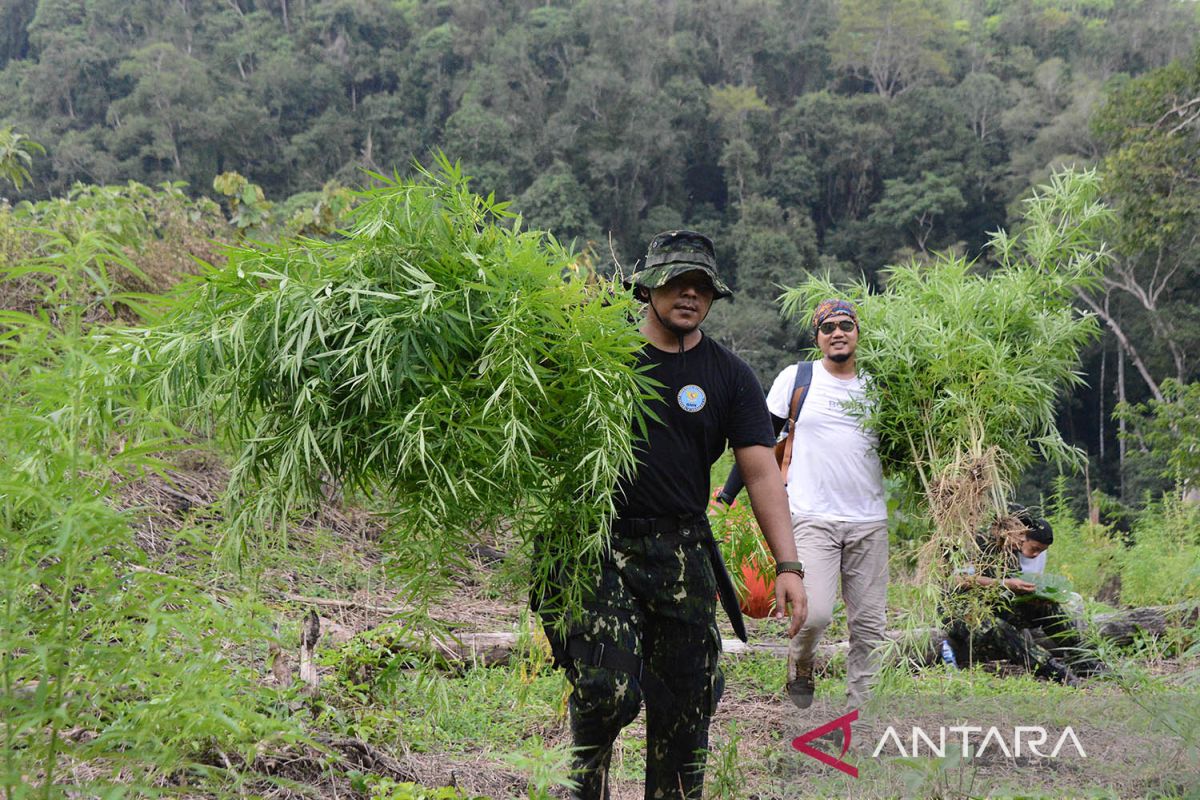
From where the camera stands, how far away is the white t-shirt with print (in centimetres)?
475

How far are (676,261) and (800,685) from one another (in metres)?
2.59

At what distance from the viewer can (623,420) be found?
2.85 meters

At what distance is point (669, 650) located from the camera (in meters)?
3.19

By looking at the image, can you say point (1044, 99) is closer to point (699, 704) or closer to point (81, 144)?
point (81, 144)

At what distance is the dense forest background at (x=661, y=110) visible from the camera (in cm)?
3959

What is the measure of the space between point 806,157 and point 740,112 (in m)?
4.62

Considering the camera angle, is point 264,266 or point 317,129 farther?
point 317,129

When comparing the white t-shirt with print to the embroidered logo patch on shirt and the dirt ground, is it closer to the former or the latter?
the dirt ground

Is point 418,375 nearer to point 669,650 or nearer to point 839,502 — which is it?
point 669,650

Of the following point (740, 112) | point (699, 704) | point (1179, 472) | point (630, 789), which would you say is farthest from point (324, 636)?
point (740, 112)

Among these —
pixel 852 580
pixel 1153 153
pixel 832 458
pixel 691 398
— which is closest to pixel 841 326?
pixel 832 458

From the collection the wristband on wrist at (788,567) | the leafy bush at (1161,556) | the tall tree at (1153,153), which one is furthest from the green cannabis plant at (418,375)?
the tall tree at (1153,153)

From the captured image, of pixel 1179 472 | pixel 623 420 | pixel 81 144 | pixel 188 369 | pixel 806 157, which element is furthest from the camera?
pixel 806 157

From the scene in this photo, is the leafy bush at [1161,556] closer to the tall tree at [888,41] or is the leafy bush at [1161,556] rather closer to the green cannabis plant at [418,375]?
the green cannabis plant at [418,375]
